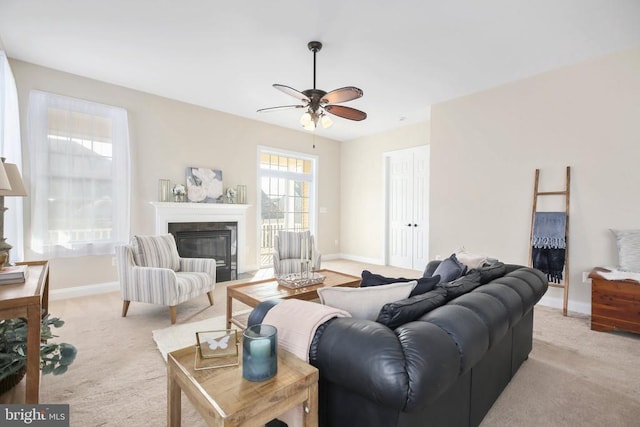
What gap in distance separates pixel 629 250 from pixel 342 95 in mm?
3210

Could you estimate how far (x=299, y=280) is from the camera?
296 centimetres

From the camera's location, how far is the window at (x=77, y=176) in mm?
3645

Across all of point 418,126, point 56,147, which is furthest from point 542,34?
point 56,147

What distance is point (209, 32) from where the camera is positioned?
9.73 feet

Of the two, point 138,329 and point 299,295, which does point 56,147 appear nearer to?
point 138,329

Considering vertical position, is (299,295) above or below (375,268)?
above

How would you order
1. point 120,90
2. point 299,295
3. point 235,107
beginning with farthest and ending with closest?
point 235,107 → point 120,90 → point 299,295

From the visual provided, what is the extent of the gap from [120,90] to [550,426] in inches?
219

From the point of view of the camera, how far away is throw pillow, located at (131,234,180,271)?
3.37 metres

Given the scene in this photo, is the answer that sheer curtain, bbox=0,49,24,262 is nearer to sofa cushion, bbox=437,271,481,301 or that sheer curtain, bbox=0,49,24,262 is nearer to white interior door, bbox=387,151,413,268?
sofa cushion, bbox=437,271,481,301

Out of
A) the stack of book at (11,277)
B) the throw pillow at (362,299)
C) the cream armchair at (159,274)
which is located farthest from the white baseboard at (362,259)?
the stack of book at (11,277)

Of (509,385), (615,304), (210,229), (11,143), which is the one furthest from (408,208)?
(11,143)

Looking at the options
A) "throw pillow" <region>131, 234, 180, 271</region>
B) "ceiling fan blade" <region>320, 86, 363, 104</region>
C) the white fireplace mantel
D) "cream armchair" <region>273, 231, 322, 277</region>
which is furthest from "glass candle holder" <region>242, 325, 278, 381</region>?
the white fireplace mantel

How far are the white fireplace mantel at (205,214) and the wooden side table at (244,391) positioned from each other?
3695mm
